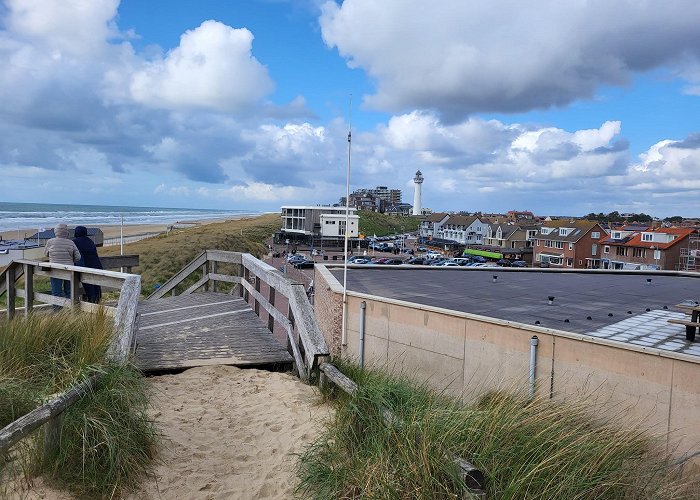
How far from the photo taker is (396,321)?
8.25m

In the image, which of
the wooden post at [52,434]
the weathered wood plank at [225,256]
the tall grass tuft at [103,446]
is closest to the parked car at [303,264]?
the weathered wood plank at [225,256]

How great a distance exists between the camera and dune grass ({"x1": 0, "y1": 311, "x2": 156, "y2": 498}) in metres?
3.37

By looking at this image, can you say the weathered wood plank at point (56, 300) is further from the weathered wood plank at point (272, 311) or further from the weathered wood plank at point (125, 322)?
the weathered wood plank at point (272, 311)

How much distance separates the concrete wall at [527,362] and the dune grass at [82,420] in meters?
2.57

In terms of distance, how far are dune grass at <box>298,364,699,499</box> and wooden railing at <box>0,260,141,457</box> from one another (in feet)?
5.44

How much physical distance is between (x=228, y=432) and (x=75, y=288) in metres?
3.35

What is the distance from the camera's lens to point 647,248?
63531 mm

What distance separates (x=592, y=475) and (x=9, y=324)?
5.15m

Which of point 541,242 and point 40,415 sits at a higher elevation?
point 40,415

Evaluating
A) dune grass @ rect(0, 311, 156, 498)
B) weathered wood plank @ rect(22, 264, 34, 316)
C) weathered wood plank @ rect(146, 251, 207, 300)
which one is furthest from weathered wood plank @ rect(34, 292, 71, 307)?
weathered wood plank @ rect(146, 251, 207, 300)

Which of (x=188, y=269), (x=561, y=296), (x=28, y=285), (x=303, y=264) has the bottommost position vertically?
(x=303, y=264)

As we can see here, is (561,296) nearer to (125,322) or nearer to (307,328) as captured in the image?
(307,328)

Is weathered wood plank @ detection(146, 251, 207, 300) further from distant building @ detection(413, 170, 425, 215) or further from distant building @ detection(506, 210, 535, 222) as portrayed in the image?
distant building @ detection(413, 170, 425, 215)

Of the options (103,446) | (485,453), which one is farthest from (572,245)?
(103,446)
